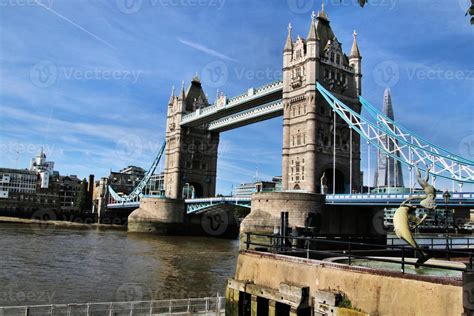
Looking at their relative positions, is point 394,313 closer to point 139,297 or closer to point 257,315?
point 257,315

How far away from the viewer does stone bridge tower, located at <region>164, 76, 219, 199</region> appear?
3071 inches

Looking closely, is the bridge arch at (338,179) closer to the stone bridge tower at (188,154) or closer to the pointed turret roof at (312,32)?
the pointed turret roof at (312,32)

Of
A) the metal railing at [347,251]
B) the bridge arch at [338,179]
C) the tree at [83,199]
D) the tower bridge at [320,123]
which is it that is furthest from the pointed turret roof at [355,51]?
the tree at [83,199]

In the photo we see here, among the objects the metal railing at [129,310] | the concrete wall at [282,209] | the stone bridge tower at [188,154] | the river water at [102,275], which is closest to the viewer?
the metal railing at [129,310]

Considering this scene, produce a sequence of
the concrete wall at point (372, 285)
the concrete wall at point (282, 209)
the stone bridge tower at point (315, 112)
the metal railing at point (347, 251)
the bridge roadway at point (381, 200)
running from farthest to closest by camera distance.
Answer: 1. the stone bridge tower at point (315, 112)
2. the concrete wall at point (282, 209)
3. the bridge roadway at point (381, 200)
4. the metal railing at point (347, 251)
5. the concrete wall at point (372, 285)

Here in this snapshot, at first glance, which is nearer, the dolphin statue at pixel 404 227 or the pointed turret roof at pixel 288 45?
the dolphin statue at pixel 404 227

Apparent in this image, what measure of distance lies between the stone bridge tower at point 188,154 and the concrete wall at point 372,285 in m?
67.2

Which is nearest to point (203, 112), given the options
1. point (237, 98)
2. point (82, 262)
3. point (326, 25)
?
point (237, 98)

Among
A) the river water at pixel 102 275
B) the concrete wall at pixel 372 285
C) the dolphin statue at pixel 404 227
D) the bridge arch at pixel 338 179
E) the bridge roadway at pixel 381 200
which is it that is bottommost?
the river water at pixel 102 275

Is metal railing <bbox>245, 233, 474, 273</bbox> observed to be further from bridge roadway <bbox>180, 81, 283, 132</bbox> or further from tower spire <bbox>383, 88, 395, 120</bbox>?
tower spire <bbox>383, 88, 395, 120</bbox>

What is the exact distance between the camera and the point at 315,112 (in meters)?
47.8

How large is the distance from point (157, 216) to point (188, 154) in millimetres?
15710

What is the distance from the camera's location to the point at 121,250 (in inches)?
1467

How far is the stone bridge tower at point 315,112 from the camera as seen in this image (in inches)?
1888
